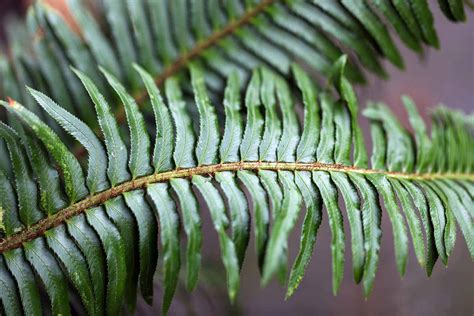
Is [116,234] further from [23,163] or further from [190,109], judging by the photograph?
[190,109]

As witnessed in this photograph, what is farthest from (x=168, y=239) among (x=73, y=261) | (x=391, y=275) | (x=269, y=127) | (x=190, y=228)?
(x=391, y=275)

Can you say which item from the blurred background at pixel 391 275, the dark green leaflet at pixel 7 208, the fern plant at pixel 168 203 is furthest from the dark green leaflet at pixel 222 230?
the blurred background at pixel 391 275

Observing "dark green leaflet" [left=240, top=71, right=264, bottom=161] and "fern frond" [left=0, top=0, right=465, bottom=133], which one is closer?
"dark green leaflet" [left=240, top=71, right=264, bottom=161]

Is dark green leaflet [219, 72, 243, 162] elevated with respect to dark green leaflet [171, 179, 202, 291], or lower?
elevated

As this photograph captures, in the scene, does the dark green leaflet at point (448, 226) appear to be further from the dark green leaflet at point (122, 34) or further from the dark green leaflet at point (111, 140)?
the dark green leaflet at point (122, 34)

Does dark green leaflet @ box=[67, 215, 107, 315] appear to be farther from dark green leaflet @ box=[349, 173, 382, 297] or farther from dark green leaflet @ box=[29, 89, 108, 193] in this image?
dark green leaflet @ box=[349, 173, 382, 297]

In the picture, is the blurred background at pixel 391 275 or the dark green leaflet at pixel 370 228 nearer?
the dark green leaflet at pixel 370 228

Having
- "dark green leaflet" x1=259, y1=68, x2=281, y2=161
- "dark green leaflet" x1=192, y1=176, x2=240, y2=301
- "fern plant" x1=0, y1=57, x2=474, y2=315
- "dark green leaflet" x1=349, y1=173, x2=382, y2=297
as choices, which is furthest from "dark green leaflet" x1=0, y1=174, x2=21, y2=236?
"dark green leaflet" x1=349, y1=173, x2=382, y2=297
